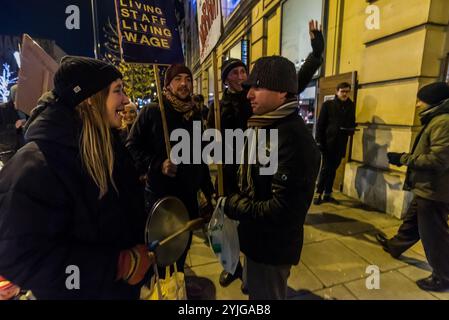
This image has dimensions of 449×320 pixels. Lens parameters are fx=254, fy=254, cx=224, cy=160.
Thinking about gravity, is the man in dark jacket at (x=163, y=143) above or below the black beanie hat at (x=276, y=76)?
below

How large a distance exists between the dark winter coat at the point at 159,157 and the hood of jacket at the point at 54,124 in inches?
49.0

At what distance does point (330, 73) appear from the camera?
5676mm

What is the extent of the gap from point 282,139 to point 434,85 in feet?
7.23

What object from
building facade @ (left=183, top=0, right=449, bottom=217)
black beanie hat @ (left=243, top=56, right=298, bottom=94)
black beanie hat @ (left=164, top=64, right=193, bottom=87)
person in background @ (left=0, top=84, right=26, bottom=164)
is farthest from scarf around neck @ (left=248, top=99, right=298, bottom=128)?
person in background @ (left=0, top=84, right=26, bottom=164)

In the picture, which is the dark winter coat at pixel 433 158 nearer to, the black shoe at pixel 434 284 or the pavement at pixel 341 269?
the black shoe at pixel 434 284

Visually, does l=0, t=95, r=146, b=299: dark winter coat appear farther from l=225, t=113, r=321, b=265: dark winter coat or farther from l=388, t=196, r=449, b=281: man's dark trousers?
l=388, t=196, r=449, b=281: man's dark trousers

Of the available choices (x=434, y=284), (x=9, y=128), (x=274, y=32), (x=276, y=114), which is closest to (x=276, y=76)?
(x=276, y=114)

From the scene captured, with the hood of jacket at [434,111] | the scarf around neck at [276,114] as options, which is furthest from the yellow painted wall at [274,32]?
the scarf around neck at [276,114]

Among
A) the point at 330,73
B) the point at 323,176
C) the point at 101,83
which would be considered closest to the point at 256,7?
the point at 330,73

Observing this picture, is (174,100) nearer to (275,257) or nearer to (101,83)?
(101,83)

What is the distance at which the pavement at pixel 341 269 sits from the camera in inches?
102

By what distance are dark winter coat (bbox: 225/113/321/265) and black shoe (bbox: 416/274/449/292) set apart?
188cm

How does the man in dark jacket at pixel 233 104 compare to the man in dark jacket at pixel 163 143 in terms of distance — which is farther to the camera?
the man in dark jacket at pixel 233 104

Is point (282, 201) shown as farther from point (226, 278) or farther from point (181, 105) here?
point (226, 278)
